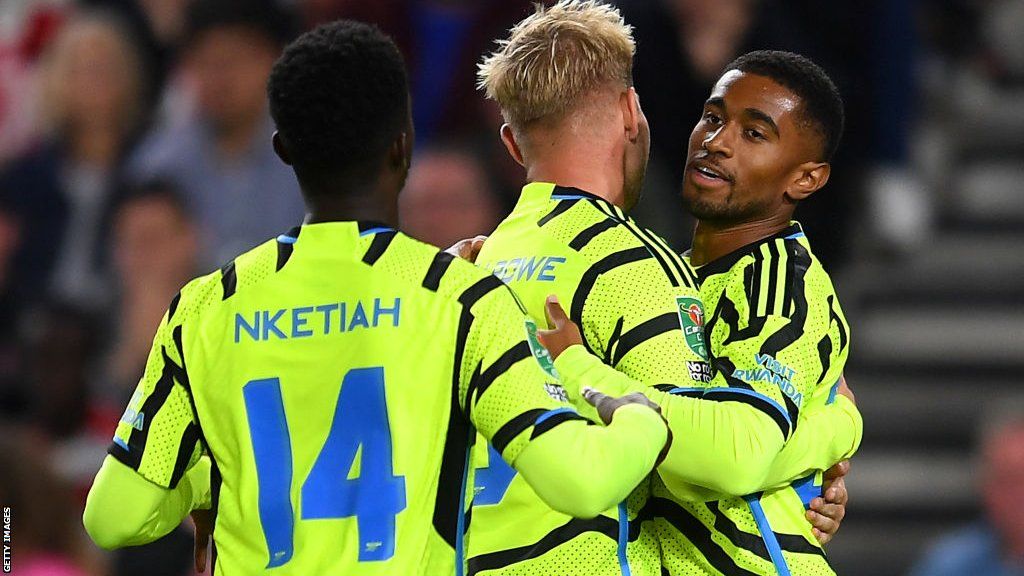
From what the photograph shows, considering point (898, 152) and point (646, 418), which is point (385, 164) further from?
point (898, 152)

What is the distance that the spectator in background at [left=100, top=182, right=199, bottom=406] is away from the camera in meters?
7.25

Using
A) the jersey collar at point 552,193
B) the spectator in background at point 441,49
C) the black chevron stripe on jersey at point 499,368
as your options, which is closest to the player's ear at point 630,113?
the jersey collar at point 552,193

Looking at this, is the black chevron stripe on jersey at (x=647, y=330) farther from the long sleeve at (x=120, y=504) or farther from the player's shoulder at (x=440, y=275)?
the long sleeve at (x=120, y=504)

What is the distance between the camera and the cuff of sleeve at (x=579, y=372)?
2.74m

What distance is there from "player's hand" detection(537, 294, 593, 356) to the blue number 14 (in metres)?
0.38

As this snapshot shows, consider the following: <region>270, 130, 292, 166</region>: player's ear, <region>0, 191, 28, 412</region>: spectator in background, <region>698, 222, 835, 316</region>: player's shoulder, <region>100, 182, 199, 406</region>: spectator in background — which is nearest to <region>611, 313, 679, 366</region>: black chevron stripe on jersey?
<region>698, 222, 835, 316</region>: player's shoulder

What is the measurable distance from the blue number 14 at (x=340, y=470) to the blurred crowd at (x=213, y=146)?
152 inches

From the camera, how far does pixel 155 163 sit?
24.4 ft

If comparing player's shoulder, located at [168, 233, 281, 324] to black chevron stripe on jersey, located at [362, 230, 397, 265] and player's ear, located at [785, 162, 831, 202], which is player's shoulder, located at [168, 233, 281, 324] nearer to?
black chevron stripe on jersey, located at [362, 230, 397, 265]

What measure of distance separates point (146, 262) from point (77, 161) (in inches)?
28.6

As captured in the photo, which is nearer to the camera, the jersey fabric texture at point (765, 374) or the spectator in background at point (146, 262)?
the jersey fabric texture at point (765, 374)

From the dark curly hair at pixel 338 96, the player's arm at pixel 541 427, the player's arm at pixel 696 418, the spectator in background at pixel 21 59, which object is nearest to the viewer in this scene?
the player's arm at pixel 541 427

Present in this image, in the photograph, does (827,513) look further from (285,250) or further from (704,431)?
(285,250)

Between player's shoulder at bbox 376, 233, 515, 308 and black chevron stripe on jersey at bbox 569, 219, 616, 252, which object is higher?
player's shoulder at bbox 376, 233, 515, 308
